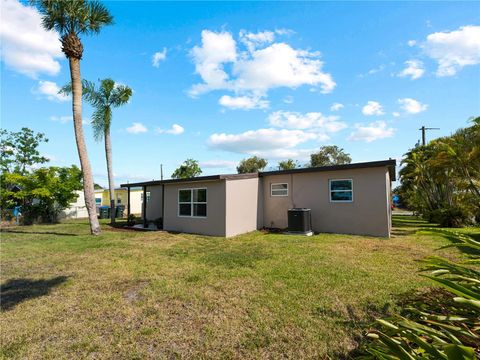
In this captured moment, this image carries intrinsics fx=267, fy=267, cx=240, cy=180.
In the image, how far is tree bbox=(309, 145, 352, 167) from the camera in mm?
39406

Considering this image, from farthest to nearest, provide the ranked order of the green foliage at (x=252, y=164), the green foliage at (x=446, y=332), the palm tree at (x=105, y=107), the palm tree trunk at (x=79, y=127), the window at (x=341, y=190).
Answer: the green foliage at (x=252, y=164) → the palm tree at (x=105, y=107) → the palm tree trunk at (x=79, y=127) → the window at (x=341, y=190) → the green foliage at (x=446, y=332)

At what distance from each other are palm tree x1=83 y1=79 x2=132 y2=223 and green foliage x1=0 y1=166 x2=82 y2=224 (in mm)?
3932

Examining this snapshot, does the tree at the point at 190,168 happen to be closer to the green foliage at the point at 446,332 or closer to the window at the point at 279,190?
the window at the point at 279,190

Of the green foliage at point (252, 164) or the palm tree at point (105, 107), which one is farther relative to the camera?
the green foliage at point (252, 164)

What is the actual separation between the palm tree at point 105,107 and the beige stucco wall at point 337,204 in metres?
11.5

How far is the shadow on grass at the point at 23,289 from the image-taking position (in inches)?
195

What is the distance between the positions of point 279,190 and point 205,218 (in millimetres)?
4015

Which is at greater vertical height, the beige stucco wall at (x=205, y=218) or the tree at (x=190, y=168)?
the tree at (x=190, y=168)

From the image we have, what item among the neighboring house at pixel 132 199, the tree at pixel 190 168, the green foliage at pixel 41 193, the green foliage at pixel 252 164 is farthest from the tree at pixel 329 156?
the green foliage at pixel 41 193

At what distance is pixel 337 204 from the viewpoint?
11.9 metres

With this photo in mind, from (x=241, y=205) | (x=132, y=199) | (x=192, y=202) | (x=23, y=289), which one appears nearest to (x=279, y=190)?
(x=241, y=205)

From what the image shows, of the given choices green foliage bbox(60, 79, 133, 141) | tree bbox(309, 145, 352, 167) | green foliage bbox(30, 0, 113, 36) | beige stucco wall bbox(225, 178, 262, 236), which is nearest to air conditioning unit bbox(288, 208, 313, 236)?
beige stucco wall bbox(225, 178, 262, 236)

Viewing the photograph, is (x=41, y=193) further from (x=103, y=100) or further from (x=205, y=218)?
(x=205, y=218)

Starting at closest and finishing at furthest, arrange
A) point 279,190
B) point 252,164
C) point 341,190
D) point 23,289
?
point 23,289 → point 341,190 → point 279,190 → point 252,164
